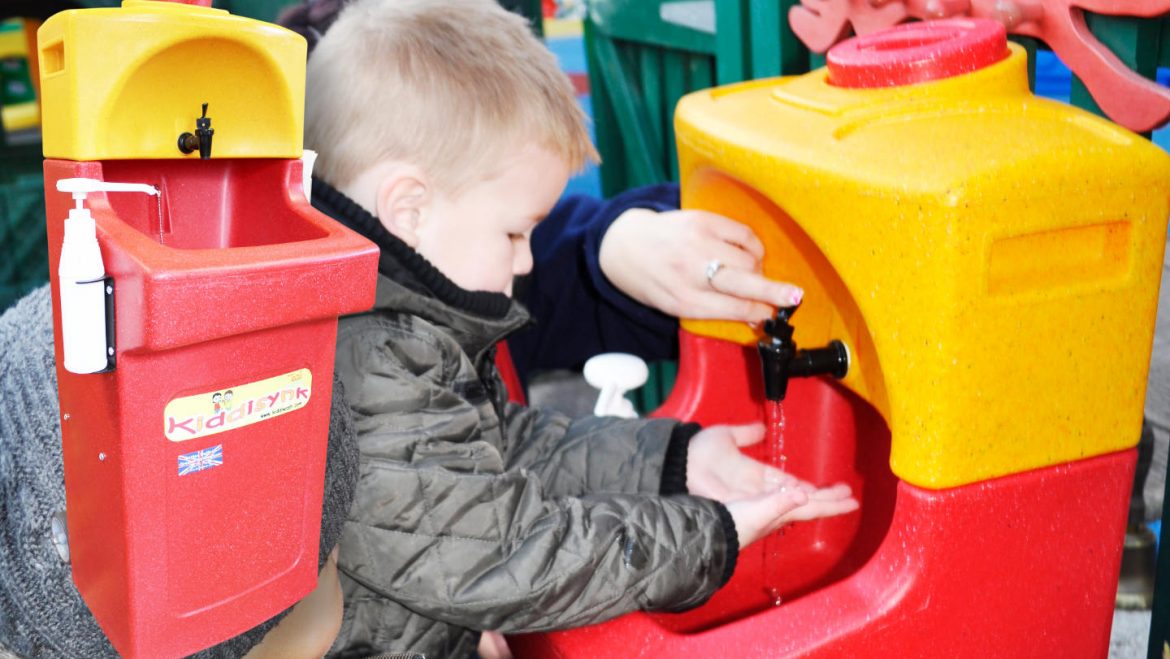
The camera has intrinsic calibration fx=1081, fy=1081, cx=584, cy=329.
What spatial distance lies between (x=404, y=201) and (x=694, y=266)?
30 centimetres

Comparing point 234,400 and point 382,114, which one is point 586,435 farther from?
point 234,400

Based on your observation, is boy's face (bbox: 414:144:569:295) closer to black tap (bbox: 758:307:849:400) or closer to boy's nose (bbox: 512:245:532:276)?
boy's nose (bbox: 512:245:532:276)

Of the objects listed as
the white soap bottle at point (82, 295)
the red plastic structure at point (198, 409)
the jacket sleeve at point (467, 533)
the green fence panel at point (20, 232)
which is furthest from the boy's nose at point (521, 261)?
the green fence panel at point (20, 232)

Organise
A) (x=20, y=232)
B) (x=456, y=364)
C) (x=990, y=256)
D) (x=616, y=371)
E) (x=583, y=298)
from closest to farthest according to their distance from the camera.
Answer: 1. (x=990, y=256)
2. (x=456, y=364)
3. (x=616, y=371)
4. (x=583, y=298)
5. (x=20, y=232)

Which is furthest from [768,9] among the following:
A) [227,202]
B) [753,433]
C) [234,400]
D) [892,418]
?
[234,400]

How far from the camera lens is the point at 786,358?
0.85m

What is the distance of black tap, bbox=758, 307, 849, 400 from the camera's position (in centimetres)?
85

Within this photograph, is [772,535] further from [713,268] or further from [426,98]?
[426,98]

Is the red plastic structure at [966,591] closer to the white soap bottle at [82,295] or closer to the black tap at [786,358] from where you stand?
the black tap at [786,358]

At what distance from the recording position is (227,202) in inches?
24.3

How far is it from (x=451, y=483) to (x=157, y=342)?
0.39m

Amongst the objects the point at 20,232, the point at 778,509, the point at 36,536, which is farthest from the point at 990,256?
the point at 20,232

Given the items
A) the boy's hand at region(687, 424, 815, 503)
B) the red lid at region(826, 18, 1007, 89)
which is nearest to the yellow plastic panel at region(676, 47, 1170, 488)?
the red lid at region(826, 18, 1007, 89)

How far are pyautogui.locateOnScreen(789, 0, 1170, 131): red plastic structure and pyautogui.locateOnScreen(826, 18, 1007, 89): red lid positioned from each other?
0.07 meters
